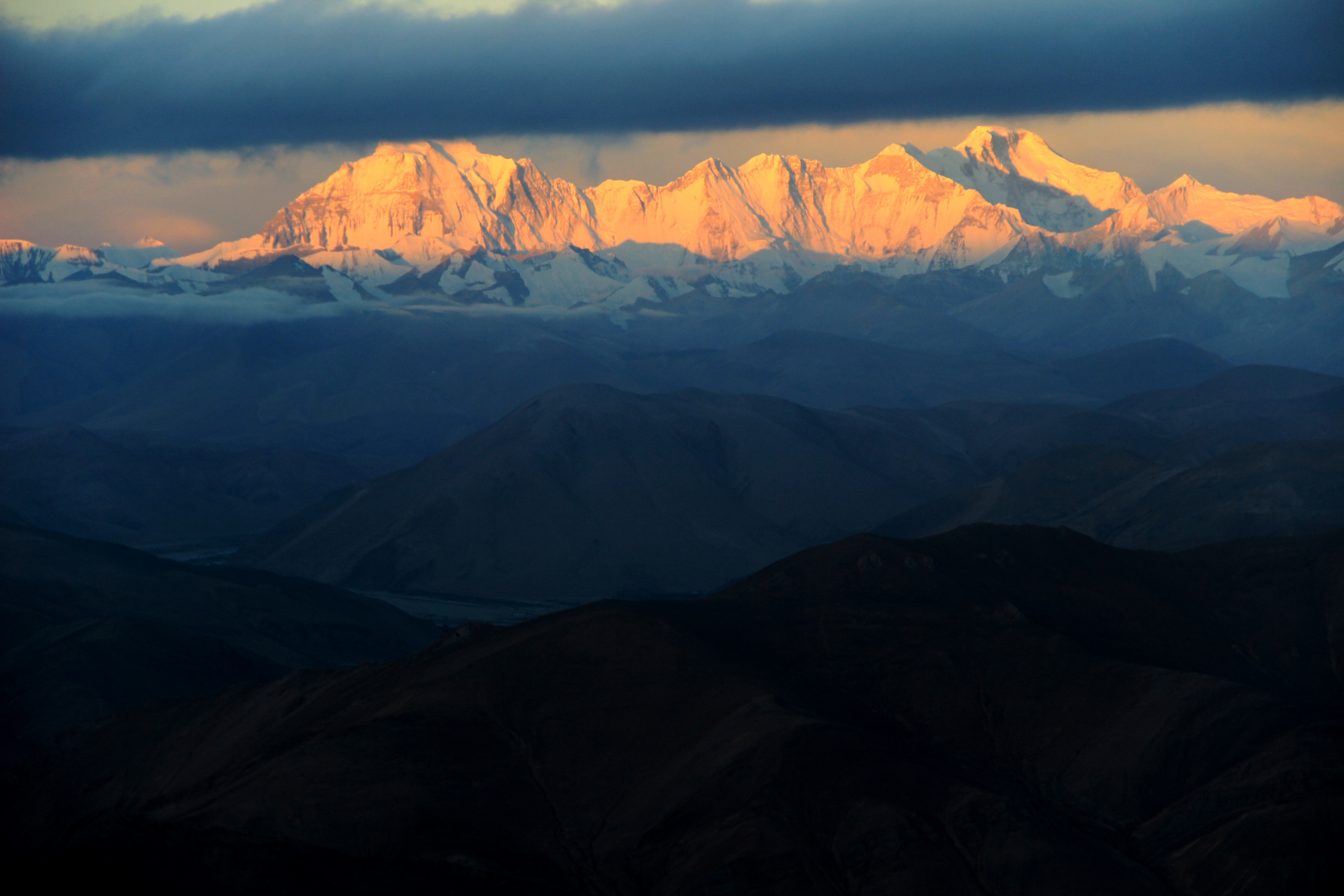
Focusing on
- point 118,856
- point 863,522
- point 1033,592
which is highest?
point 118,856

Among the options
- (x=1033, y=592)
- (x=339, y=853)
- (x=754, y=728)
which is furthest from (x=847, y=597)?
(x=339, y=853)

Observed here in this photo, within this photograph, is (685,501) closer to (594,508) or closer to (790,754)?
(594,508)

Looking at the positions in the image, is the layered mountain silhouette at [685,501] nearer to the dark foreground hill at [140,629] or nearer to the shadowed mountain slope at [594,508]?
the shadowed mountain slope at [594,508]

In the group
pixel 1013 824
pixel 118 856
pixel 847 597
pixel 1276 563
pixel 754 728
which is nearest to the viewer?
pixel 118 856

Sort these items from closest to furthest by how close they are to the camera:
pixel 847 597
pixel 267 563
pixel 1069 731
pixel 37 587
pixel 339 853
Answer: pixel 339 853
pixel 1069 731
pixel 847 597
pixel 37 587
pixel 267 563

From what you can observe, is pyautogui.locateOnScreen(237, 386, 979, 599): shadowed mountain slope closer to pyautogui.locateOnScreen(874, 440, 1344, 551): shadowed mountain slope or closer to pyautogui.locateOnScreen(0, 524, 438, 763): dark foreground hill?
pyautogui.locateOnScreen(874, 440, 1344, 551): shadowed mountain slope

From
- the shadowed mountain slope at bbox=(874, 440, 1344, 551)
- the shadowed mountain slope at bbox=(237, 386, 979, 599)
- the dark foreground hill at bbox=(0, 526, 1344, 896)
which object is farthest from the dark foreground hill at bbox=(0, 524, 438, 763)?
the shadowed mountain slope at bbox=(874, 440, 1344, 551)

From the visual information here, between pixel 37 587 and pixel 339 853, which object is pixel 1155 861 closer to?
pixel 339 853
